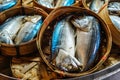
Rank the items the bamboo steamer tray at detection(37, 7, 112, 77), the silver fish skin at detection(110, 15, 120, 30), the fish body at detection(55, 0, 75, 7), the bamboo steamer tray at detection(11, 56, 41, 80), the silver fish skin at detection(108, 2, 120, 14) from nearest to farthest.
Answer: the bamboo steamer tray at detection(37, 7, 112, 77) → the bamboo steamer tray at detection(11, 56, 41, 80) → the silver fish skin at detection(110, 15, 120, 30) → the silver fish skin at detection(108, 2, 120, 14) → the fish body at detection(55, 0, 75, 7)

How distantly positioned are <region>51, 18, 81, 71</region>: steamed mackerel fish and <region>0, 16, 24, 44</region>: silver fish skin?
0.30 m

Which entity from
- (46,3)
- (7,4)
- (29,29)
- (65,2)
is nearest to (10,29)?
(29,29)

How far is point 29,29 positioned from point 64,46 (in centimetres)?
30

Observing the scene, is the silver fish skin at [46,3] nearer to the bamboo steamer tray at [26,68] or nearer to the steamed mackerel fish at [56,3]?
the steamed mackerel fish at [56,3]

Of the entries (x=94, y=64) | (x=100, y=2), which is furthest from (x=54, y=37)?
(x=100, y=2)

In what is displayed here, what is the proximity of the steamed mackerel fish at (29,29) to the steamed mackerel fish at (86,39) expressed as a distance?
26cm

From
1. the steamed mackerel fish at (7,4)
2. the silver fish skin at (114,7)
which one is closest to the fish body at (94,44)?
the silver fish skin at (114,7)

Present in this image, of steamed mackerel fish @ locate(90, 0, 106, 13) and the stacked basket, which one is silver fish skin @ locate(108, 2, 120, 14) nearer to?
steamed mackerel fish @ locate(90, 0, 106, 13)

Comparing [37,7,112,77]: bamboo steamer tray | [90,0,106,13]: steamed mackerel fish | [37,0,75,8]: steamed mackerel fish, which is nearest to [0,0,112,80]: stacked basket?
[37,7,112,77]: bamboo steamer tray

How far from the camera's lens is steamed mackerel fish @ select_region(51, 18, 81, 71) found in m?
1.31

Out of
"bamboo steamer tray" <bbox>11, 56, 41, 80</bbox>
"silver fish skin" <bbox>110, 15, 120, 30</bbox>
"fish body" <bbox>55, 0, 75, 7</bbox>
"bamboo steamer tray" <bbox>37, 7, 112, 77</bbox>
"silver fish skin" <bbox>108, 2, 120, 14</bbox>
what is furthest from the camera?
"fish body" <bbox>55, 0, 75, 7</bbox>

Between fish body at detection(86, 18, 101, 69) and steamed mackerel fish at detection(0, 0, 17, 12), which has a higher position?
steamed mackerel fish at detection(0, 0, 17, 12)

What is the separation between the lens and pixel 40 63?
147cm

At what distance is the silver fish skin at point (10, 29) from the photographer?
150 cm
